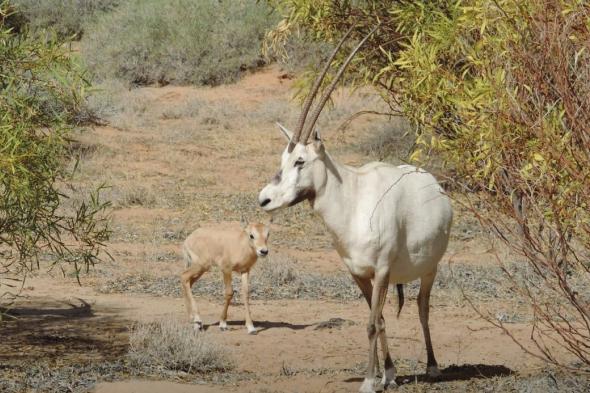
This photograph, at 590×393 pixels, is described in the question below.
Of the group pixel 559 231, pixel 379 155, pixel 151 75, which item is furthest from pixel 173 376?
pixel 151 75

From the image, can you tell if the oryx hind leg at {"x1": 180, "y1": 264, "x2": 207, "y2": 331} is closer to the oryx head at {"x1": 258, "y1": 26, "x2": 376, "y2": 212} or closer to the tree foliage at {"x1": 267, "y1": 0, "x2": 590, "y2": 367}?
the oryx head at {"x1": 258, "y1": 26, "x2": 376, "y2": 212}

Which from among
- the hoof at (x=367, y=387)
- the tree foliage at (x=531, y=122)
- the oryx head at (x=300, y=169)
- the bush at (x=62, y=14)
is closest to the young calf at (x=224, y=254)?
the oryx head at (x=300, y=169)

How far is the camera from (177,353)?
353 inches

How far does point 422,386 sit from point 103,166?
12227mm

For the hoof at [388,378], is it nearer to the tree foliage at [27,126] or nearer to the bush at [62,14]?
the tree foliage at [27,126]

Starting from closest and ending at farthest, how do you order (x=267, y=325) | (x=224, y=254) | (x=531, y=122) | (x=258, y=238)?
1. (x=531, y=122)
2. (x=258, y=238)
3. (x=267, y=325)
4. (x=224, y=254)

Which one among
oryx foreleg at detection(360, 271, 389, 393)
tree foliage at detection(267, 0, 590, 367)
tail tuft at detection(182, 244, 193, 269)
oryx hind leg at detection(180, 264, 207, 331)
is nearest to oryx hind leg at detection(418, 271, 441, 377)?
oryx foreleg at detection(360, 271, 389, 393)

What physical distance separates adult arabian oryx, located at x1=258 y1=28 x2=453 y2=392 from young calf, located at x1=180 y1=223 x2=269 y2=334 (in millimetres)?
2549

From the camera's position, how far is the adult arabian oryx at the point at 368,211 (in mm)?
7855

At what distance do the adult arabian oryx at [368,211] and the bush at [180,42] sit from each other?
19.5 m

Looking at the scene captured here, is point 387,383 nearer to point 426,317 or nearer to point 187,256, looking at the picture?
point 426,317

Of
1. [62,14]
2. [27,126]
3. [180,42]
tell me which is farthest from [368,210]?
[62,14]

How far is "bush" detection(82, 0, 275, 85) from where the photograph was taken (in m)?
27.8

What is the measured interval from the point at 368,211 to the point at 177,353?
7.01ft
